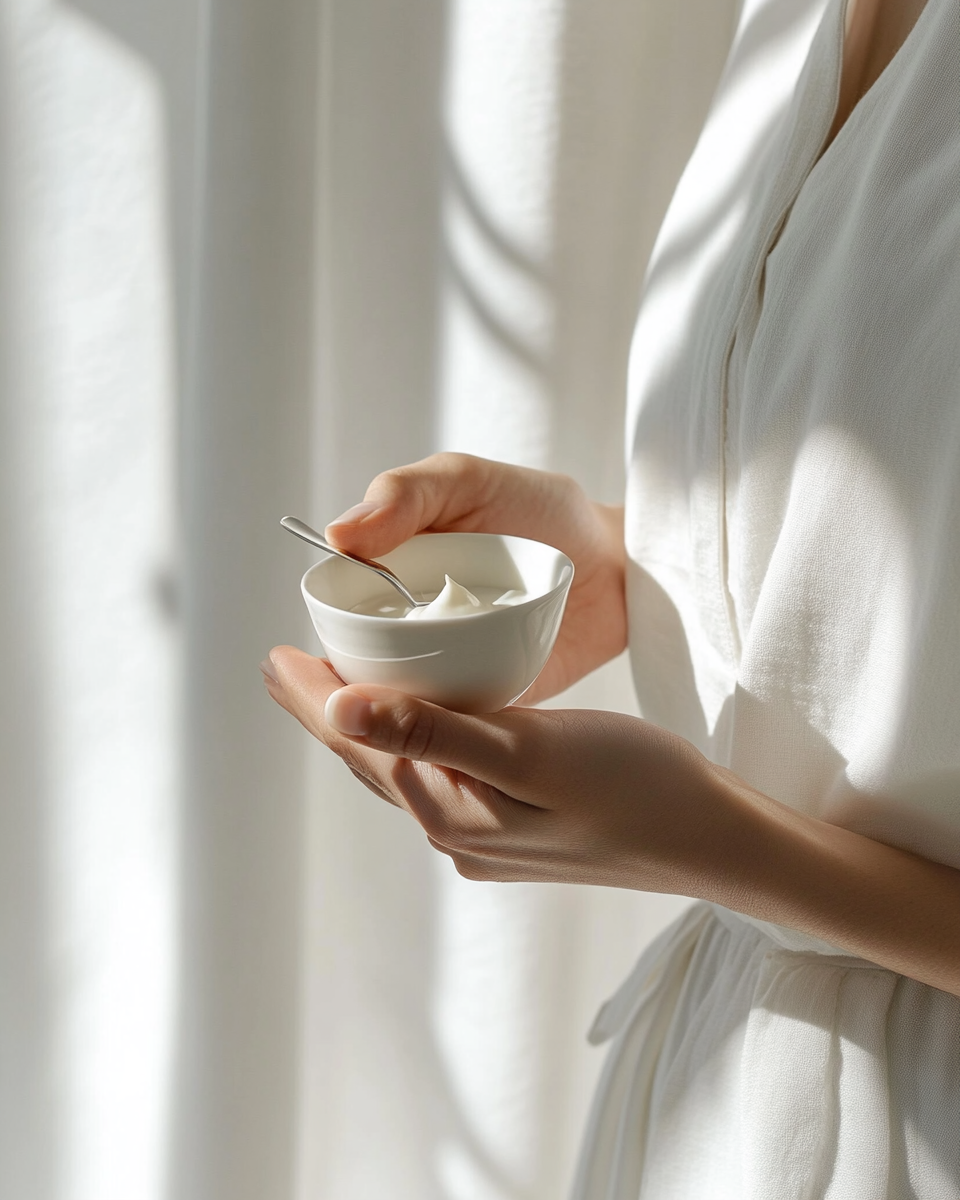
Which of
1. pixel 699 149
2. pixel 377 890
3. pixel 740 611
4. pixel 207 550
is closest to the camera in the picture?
pixel 740 611

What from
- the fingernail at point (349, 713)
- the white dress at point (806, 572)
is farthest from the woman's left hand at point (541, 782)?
the white dress at point (806, 572)

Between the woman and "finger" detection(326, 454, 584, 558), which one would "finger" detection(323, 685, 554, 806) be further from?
"finger" detection(326, 454, 584, 558)

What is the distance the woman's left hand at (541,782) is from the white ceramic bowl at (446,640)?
0.02m

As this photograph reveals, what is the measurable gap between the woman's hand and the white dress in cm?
4

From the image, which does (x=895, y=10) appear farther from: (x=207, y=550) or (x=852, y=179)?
(x=207, y=550)

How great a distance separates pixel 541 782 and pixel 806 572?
0.20 m

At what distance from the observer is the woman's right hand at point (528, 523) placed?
1.98 ft

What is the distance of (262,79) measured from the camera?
802 mm

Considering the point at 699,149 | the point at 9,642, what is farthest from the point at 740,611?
the point at 9,642

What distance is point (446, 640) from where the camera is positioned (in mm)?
464

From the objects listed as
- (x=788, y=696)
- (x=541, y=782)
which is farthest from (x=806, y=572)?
(x=541, y=782)

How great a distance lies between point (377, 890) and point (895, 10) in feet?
2.98

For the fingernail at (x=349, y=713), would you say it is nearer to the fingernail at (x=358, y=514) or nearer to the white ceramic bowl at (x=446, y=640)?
the white ceramic bowl at (x=446, y=640)

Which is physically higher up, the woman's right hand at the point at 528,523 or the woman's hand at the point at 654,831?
the woman's right hand at the point at 528,523
